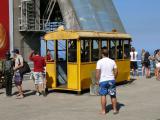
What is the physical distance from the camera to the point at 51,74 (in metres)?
16.7

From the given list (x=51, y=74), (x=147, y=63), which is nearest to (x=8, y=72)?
(x=51, y=74)

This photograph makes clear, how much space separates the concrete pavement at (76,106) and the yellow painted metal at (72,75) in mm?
326

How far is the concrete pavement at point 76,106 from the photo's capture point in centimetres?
1116

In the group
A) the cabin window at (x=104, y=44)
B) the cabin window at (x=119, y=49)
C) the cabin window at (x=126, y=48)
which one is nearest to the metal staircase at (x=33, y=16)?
the cabin window at (x=126, y=48)

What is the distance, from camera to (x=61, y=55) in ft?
55.9

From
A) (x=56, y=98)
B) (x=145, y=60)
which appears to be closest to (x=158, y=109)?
(x=56, y=98)

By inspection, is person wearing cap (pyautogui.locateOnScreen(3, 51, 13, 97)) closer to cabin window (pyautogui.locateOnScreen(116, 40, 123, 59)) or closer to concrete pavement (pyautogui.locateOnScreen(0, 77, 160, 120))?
concrete pavement (pyautogui.locateOnScreen(0, 77, 160, 120))

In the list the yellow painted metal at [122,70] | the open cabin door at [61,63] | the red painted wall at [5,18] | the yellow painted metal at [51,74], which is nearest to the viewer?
the yellow painted metal at [51,74]

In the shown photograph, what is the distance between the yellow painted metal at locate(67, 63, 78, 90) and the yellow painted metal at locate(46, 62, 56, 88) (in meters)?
0.78

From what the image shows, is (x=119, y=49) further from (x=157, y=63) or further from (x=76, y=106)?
(x=76, y=106)

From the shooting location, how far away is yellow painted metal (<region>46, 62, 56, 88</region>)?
16547mm

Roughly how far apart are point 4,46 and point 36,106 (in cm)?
1556

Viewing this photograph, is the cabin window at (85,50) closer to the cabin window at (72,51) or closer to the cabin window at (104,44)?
the cabin window at (72,51)

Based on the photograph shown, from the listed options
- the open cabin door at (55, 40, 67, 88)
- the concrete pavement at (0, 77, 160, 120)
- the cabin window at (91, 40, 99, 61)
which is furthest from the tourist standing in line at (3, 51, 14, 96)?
the cabin window at (91, 40, 99, 61)
